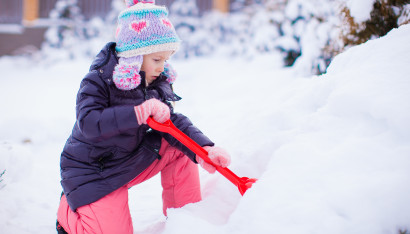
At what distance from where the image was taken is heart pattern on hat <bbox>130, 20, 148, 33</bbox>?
1181 millimetres

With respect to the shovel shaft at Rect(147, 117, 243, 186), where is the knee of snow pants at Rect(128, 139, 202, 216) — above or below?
below

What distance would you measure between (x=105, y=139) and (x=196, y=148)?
0.36 m

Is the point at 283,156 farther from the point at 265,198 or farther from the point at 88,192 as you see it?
the point at 88,192

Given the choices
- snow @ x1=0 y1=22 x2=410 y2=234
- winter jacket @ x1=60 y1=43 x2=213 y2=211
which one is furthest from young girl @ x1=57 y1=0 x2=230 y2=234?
snow @ x1=0 y1=22 x2=410 y2=234

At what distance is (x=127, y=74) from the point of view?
1.15m

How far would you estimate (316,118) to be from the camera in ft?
3.84

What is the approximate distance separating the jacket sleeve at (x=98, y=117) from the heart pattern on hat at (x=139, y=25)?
0.91ft

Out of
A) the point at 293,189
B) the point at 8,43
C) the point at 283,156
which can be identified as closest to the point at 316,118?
the point at 283,156

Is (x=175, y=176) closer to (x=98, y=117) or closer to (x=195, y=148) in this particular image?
(x=195, y=148)

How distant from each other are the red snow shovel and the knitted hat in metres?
0.19

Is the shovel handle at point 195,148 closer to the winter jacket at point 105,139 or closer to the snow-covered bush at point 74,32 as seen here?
the winter jacket at point 105,139

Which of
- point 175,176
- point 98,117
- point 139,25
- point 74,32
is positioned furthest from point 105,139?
point 74,32

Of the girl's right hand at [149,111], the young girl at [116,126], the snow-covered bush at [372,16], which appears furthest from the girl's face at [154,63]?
the snow-covered bush at [372,16]

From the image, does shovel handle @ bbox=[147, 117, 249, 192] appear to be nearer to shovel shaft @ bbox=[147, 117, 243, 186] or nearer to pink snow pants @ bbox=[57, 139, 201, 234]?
shovel shaft @ bbox=[147, 117, 243, 186]
